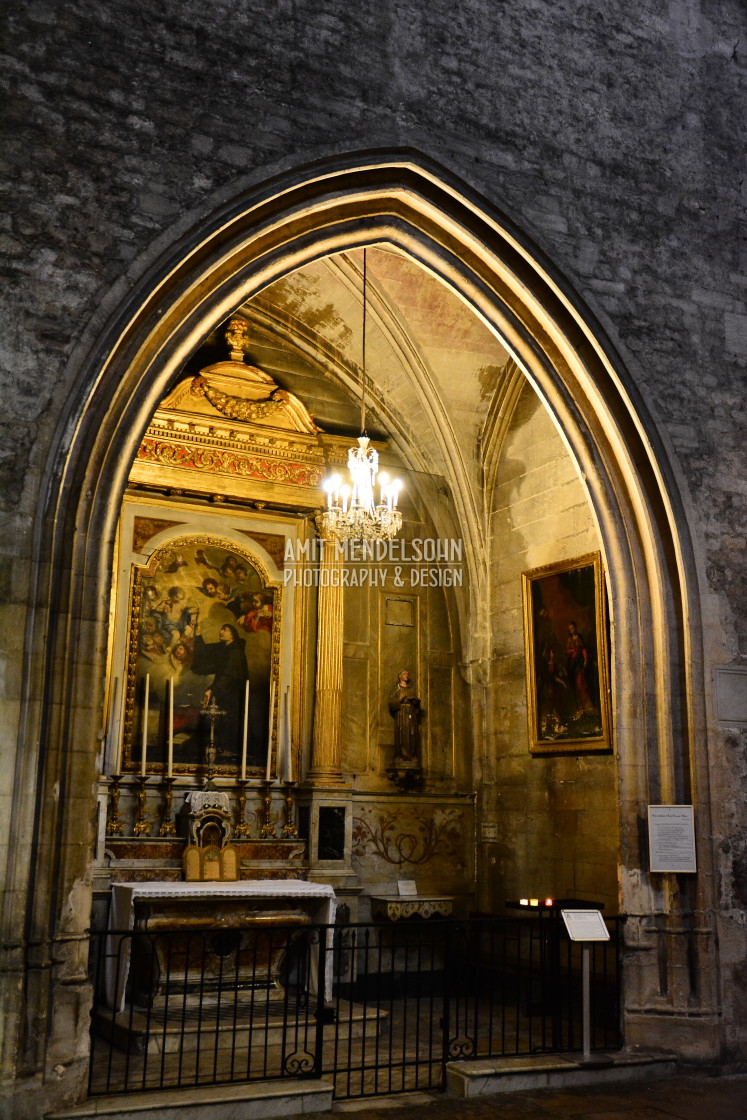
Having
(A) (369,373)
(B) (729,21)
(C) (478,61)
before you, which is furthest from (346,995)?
(B) (729,21)

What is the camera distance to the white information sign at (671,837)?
6414 millimetres

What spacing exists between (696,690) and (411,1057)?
2.76 m

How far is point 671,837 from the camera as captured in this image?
6.45 meters

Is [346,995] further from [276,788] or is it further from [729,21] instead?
[729,21]

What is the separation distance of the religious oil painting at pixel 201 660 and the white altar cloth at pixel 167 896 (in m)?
1.19

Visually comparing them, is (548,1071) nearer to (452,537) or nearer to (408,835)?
(408,835)

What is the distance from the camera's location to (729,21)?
8.04m

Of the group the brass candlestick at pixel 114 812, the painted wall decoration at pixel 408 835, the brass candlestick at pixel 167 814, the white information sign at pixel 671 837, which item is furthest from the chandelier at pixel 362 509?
the white information sign at pixel 671 837

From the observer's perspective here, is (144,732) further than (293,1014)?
Yes

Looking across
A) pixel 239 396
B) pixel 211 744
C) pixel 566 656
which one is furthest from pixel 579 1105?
pixel 239 396

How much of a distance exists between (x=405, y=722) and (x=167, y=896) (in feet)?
10.0

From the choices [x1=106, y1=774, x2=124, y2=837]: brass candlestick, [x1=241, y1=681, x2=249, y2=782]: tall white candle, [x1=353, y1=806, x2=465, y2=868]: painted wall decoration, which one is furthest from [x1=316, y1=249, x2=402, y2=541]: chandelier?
[x1=353, y1=806, x2=465, y2=868]: painted wall decoration

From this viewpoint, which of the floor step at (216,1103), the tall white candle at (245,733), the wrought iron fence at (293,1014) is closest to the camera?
the floor step at (216,1103)

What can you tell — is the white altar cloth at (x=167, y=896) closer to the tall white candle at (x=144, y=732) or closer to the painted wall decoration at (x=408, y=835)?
the tall white candle at (x=144, y=732)
